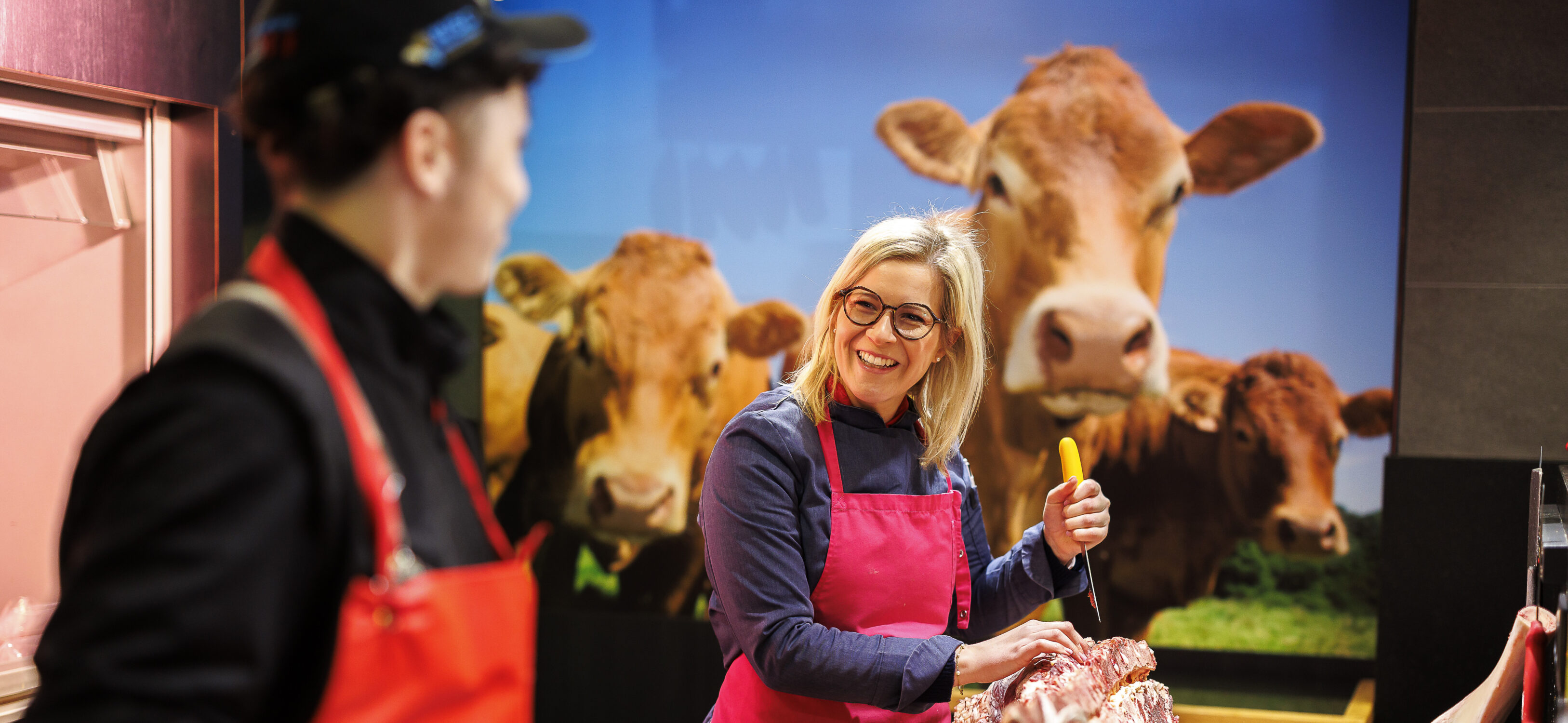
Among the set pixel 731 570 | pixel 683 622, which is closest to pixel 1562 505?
pixel 731 570

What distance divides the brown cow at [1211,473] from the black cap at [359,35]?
2997mm

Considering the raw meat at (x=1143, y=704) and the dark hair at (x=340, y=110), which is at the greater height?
the dark hair at (x=340, y=110)

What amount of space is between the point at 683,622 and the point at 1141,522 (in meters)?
1.64

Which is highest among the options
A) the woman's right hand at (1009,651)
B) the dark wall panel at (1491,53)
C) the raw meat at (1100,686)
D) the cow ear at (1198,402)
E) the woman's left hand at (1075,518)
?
the dark wall panel at (1491,53)

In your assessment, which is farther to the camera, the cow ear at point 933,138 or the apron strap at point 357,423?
the cow ear at point 933,138

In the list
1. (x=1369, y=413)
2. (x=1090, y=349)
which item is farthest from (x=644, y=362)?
(x=1369, y=413)

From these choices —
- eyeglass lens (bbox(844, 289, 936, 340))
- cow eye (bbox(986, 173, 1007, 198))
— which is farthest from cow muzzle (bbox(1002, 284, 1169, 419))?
eyeglass lens (bbox(844, 289, 936, 340))

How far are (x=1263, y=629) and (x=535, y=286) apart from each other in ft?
9.19

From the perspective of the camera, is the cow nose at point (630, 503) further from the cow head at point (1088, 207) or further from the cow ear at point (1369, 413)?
the cow ear at point (1369, 413)

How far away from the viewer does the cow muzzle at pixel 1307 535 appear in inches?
125

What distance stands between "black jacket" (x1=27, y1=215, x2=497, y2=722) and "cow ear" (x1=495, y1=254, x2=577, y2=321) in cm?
311

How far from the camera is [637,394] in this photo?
3.67 metres

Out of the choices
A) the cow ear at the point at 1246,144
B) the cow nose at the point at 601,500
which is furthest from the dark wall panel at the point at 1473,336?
the cow nose at the point at 601,500

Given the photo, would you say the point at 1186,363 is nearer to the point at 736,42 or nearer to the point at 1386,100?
the point at 1386,100
